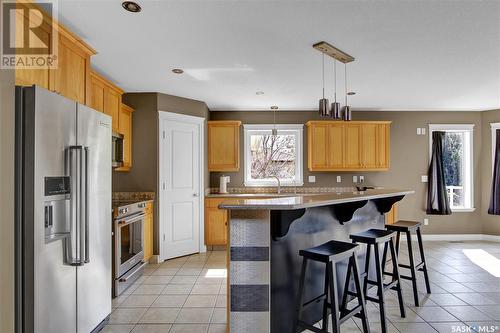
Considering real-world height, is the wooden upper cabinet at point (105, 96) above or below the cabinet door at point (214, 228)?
above

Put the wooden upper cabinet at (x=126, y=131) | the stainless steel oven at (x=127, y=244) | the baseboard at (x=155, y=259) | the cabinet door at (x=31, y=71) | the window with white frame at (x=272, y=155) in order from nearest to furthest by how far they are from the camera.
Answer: the cabinet door at (x=31, y=71), the stainless steel oven at (x=127, y=244), the wooden upper cabinet at (x=126, y=131), the baseboard at (x=155, y=259), the window with white frame at (x=272, y=155)

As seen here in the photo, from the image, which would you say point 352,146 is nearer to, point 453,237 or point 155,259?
point 453,237

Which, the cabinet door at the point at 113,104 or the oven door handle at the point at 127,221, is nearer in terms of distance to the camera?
the oven door handle at the point at 127,221

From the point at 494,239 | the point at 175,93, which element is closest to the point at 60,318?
the point at 175,93

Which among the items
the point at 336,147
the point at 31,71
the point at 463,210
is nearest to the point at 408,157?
the point at 463,210

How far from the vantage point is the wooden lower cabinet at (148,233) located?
4258mm

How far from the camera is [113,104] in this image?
157 inches

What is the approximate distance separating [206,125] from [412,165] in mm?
4110

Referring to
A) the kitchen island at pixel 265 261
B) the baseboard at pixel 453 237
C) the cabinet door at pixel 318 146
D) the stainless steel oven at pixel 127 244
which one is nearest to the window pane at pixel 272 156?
the cabinet door at pixel 318 146

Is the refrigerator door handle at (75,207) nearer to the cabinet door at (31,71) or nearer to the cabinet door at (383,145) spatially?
the cabinet door at (31,71)

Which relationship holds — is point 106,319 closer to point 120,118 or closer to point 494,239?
point 120,118

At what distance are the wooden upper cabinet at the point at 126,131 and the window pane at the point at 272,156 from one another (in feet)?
7.71

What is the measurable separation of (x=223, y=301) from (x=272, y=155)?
339 cm

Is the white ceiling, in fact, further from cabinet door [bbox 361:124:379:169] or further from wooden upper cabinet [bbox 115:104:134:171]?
cabinet door [bbox 361:124:379:169]
